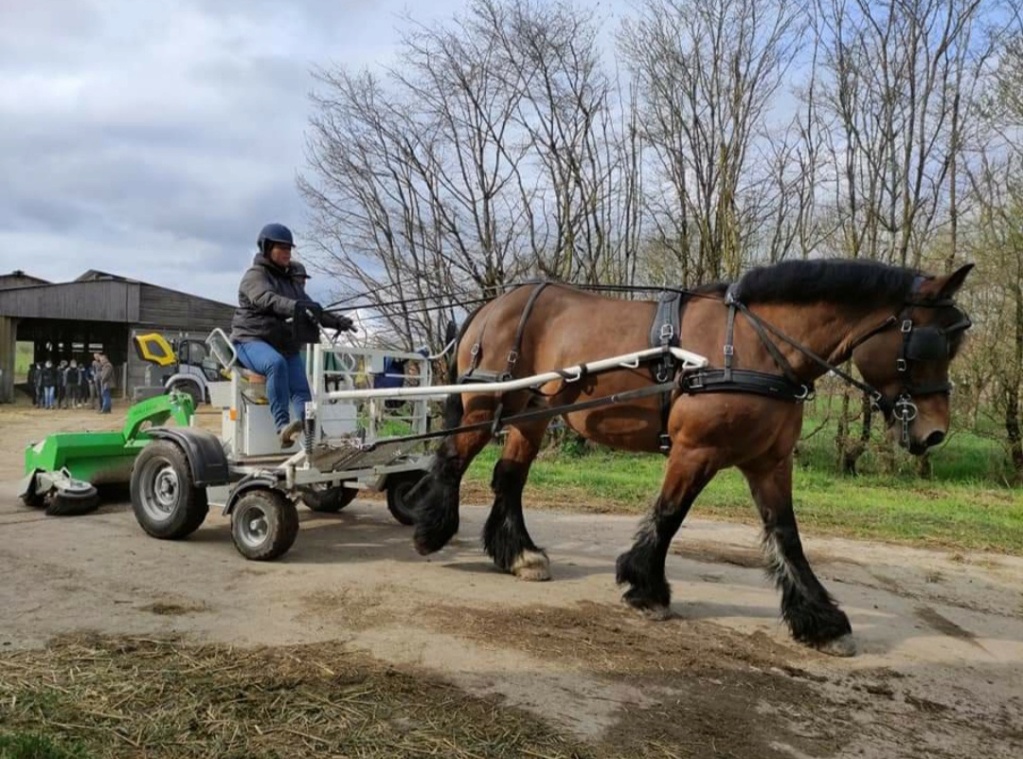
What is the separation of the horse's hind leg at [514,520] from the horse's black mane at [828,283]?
1.77 m

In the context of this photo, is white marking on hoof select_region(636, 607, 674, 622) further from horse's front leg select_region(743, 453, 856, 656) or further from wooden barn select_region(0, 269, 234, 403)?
wooden barn select_region(0, 269, 234, 403)

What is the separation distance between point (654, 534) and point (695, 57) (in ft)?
37.3

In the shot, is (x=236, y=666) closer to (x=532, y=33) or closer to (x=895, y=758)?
(x=895, y=758)

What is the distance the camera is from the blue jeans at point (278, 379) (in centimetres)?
564

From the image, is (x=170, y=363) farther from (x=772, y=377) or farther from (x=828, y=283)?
(x=828, y=283)

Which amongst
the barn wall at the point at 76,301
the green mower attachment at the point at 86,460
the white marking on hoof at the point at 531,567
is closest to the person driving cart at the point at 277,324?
the green mower attachment at the point at 86,460

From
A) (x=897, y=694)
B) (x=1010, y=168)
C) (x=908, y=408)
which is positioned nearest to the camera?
(x=897, y=694)

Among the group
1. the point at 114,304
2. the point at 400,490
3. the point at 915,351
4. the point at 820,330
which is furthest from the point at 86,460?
the point at 114,304

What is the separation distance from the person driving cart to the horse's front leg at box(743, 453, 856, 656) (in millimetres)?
3025

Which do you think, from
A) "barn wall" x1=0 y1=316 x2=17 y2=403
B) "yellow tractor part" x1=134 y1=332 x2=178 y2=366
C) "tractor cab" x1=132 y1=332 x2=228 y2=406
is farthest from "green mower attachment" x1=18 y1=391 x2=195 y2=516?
"barn wall" x1=0 y1=316 x2=17 y2=403

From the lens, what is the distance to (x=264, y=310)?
5828mm

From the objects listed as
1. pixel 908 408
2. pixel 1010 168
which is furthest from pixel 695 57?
pixel 908 408

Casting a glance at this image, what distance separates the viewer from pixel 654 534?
180 inches

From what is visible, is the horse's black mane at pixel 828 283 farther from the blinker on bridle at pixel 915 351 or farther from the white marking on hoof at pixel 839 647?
the white marking on hoof at pixel 839 647
